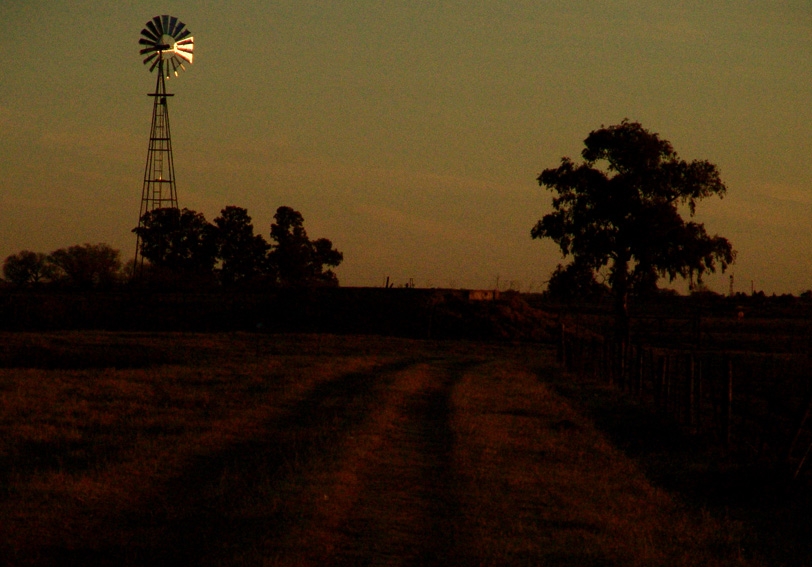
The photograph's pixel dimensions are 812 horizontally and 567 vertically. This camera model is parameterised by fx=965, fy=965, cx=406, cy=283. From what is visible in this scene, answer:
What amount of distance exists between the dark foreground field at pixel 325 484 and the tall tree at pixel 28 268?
11772cm

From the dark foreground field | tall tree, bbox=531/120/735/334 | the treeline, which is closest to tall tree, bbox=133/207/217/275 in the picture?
the treeline

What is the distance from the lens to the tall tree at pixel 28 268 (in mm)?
133250

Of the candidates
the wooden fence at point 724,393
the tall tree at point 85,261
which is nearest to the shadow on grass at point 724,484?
the wooden fence at point 724,393

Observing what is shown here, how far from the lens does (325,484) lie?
445 inches

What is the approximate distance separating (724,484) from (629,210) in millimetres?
39264

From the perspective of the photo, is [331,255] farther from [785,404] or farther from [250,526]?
[250,526]

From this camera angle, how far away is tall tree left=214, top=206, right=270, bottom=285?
97.3 meters

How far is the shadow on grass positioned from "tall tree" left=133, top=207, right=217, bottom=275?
7982cm

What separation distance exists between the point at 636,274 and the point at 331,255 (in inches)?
2134

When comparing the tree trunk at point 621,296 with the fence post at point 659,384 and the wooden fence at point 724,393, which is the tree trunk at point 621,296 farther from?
the fence post at point 659,384

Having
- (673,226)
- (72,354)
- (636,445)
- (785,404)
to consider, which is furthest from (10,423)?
(673,226)

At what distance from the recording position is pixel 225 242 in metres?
97.6

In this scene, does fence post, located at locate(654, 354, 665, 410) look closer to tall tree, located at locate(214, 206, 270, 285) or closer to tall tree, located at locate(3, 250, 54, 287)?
tall tree, located at locate(214, 206, 270, 285)

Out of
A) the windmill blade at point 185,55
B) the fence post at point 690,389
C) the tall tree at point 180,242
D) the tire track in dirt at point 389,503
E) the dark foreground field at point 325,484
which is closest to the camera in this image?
the tire track in dirt at point 389,503
